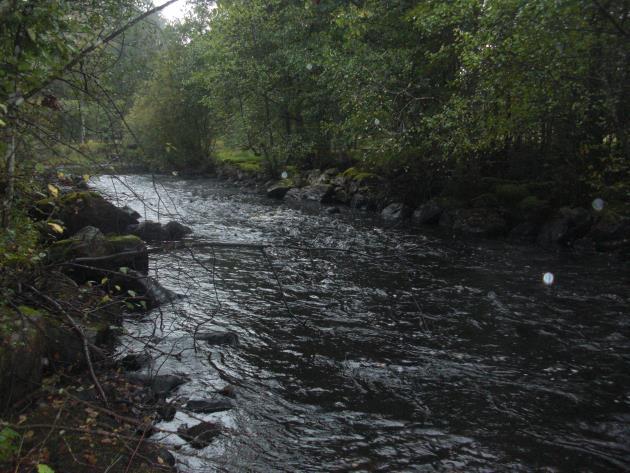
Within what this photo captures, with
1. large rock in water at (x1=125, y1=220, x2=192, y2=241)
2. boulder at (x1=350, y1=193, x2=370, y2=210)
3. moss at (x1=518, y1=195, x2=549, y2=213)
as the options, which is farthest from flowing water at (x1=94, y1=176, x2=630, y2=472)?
boulder at (x1=350, y1=193, x2=370, y2=210)

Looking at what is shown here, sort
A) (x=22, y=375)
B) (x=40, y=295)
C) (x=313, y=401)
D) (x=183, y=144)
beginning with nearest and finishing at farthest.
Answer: (x=22, y=375)
(x=40, y=295)
(x=313, y=401)
(x=183, y=144)

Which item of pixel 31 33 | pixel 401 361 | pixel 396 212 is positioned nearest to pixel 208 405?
pixel 401 361

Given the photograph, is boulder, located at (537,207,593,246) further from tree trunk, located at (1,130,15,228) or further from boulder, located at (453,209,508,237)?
tree trunk, located at (1,130,15,228)

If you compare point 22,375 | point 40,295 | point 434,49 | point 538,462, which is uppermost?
point 434,49

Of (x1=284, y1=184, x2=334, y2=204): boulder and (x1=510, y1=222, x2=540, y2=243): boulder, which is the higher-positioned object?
(x1=284, y1=184, x2=334, y2=204): boulder

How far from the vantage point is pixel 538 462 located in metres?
4.96

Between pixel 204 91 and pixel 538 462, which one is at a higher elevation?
pixel 204 91

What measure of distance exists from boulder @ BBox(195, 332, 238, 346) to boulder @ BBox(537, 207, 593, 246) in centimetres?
1216

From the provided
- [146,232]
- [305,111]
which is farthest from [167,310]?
[305,111]

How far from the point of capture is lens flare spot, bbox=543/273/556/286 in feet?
37.2

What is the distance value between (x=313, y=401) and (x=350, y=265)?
708cm

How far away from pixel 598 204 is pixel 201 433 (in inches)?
619

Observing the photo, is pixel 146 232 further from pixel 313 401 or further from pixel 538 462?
pixel 538 462

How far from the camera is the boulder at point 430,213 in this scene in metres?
19.7
